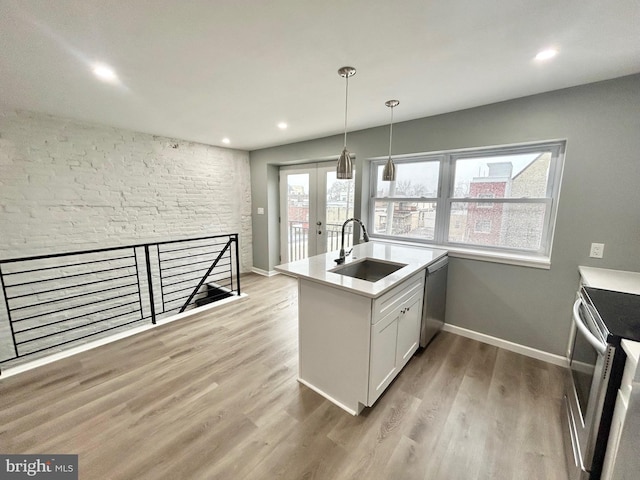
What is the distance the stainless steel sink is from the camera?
2295mm

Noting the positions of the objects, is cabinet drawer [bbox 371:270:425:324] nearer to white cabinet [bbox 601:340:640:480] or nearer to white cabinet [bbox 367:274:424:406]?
white cabinet [bbox 367:274:424:406]

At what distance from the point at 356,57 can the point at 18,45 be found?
2.07 m

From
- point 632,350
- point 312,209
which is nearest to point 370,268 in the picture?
point 632,350

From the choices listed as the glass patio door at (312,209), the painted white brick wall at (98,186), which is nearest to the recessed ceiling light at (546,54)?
the glass patio door at (312,209)

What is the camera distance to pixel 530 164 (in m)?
2.50

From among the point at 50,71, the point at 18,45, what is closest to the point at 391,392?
the point at 18,45

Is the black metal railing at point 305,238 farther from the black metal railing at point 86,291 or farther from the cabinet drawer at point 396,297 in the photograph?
the cabinet drawer at point 396,297

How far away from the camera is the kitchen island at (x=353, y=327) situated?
5.51ft

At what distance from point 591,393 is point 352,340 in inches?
47.3

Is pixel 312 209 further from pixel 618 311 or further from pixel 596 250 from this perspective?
pixel 618 311

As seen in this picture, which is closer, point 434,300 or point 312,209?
point 434,300

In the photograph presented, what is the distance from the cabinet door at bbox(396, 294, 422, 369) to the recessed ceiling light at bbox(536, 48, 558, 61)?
1.89 metres

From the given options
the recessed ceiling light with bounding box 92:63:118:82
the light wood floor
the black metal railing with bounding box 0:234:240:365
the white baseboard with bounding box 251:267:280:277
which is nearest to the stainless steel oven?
the light wood floor

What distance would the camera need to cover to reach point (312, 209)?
180 inches
